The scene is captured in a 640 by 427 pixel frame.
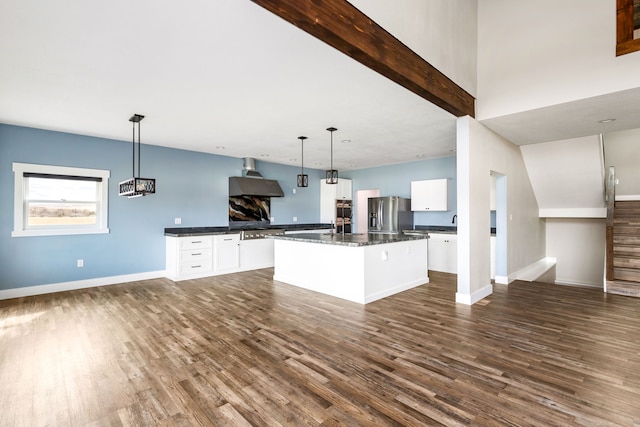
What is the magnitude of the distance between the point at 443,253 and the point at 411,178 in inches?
84.2

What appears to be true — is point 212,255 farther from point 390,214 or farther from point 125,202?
point 390,214

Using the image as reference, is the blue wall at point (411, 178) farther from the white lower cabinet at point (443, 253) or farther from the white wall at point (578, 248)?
the white wall at point (578, 248)

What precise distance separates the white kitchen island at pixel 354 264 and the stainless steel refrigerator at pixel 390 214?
1819 mm

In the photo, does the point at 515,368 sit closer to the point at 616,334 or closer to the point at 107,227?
the point at 616,334

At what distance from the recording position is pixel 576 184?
5957 millimetres

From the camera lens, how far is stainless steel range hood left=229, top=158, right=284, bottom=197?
670 cm

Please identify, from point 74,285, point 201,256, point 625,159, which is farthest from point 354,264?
A: point 625,159

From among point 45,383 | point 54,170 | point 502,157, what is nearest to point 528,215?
point 502,157

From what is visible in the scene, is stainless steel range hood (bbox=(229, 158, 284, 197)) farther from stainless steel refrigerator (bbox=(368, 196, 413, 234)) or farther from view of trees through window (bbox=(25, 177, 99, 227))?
view of trees through window (bbox=(25, 177, 99, 227))

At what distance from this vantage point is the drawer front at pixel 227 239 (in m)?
5.92

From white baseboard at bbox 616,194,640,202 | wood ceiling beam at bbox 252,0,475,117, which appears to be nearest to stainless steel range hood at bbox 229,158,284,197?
wood ceiling beam at bbox 252,0,475,117

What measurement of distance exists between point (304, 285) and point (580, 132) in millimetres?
4717

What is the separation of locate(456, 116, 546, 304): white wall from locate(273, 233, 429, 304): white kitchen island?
863 millimetres

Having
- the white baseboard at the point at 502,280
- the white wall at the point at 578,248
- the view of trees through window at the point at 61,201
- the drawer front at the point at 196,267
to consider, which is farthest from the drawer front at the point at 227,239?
the white wall at the point at 578,248
